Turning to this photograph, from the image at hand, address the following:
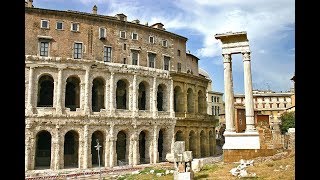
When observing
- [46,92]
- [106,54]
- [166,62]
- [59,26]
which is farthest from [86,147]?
[166,62]

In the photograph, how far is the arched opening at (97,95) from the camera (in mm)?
33381

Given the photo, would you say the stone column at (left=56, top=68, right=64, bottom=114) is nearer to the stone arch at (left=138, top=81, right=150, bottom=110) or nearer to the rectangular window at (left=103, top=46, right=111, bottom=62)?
the rectangular window at (left=103, top=46, right=111, bottom=62)

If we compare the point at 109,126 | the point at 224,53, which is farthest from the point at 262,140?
the point at 109,126

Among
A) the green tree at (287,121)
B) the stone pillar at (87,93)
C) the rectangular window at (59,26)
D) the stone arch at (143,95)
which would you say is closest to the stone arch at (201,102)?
the stone arch at (143,95)

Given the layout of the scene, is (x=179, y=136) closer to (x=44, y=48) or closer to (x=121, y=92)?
(x=121, y=92)

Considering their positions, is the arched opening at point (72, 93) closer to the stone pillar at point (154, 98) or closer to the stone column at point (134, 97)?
the stone column at point (134, 97)

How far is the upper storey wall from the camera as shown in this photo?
31109 millimetres

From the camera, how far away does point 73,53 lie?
106ft

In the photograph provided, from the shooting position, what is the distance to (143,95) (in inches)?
1467

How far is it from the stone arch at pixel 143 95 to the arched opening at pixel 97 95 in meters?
4.67

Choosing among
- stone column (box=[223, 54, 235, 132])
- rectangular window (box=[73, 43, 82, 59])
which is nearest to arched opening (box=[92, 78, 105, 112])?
rectangular window (box=[73, 43, 82, 59])

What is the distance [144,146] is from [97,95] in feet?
26.1
